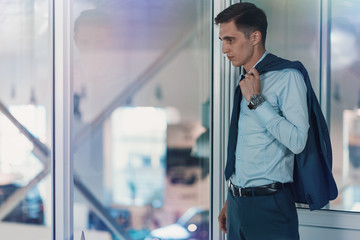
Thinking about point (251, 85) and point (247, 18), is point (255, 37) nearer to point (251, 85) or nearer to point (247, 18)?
point (247, 18)

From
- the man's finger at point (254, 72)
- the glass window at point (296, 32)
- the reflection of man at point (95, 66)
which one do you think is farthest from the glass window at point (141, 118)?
the man's finger at point (254, 72)

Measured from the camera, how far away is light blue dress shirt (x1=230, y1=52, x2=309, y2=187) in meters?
1.17

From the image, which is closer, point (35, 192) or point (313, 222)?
point (313, 222)

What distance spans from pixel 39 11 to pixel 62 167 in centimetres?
82

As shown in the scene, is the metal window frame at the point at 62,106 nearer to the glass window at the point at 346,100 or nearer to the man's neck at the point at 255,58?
the man's neck at the point at 255,58

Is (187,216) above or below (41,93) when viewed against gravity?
below

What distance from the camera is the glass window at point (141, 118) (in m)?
1.86

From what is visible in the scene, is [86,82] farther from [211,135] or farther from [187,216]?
[187,216]

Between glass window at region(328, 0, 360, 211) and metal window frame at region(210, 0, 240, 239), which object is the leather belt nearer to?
metal window frame at region(210, 0, 240, 239)

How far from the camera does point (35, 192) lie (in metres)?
2.11

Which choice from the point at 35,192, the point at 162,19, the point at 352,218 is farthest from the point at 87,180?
the point at 352,218

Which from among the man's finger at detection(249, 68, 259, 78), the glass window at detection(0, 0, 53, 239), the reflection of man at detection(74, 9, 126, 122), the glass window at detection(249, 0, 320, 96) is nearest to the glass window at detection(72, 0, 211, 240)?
the reflection of man at detection(74, 9, 126, 122)

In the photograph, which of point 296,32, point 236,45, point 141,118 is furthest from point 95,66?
point 296,32

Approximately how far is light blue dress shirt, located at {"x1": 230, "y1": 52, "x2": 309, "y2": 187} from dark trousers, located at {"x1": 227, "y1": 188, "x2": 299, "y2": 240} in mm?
55
